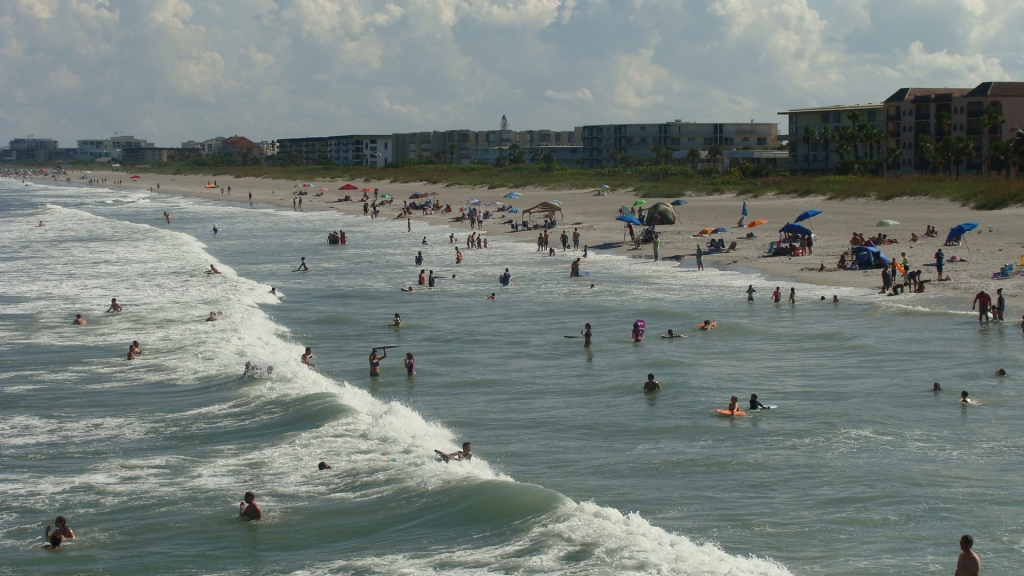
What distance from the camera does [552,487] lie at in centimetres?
1441

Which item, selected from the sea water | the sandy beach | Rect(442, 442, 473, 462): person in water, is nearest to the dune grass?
the sandy beach

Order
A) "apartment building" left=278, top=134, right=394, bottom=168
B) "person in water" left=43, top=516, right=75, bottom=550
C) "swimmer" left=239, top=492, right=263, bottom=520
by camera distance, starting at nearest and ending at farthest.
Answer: "person in water" left=43, top=516, right=75, bottom=550, "swimmer" left=239, top=492, right=263, bottom=520, "apartment building" left=278, top=134, right=394, bottom=168

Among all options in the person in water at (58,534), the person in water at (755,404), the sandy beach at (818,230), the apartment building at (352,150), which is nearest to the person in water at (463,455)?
the person in water at (58,534)

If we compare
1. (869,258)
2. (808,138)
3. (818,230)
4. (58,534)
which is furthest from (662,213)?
(808,138)

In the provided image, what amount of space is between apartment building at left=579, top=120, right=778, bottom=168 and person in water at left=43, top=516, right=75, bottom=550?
10710 cm

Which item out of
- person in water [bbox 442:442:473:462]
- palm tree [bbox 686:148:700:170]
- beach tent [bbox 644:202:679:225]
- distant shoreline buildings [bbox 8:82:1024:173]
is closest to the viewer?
person in water [bbox 442:442:473:462]

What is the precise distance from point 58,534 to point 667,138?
114 metres

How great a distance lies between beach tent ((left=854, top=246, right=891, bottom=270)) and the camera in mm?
34709

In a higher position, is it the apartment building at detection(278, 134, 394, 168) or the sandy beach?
the apartment building at detection(278, 134, 394, 168)

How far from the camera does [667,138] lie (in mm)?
121188

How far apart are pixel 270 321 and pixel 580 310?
950 centimetres

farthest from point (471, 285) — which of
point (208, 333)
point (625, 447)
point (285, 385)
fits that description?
point (625, 447)

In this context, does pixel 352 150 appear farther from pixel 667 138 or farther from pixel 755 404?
pixel 755 404

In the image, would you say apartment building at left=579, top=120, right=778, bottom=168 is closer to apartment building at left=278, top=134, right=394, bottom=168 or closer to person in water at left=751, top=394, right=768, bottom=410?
apartment building at left=278, top=134, right=394, bottom=168
